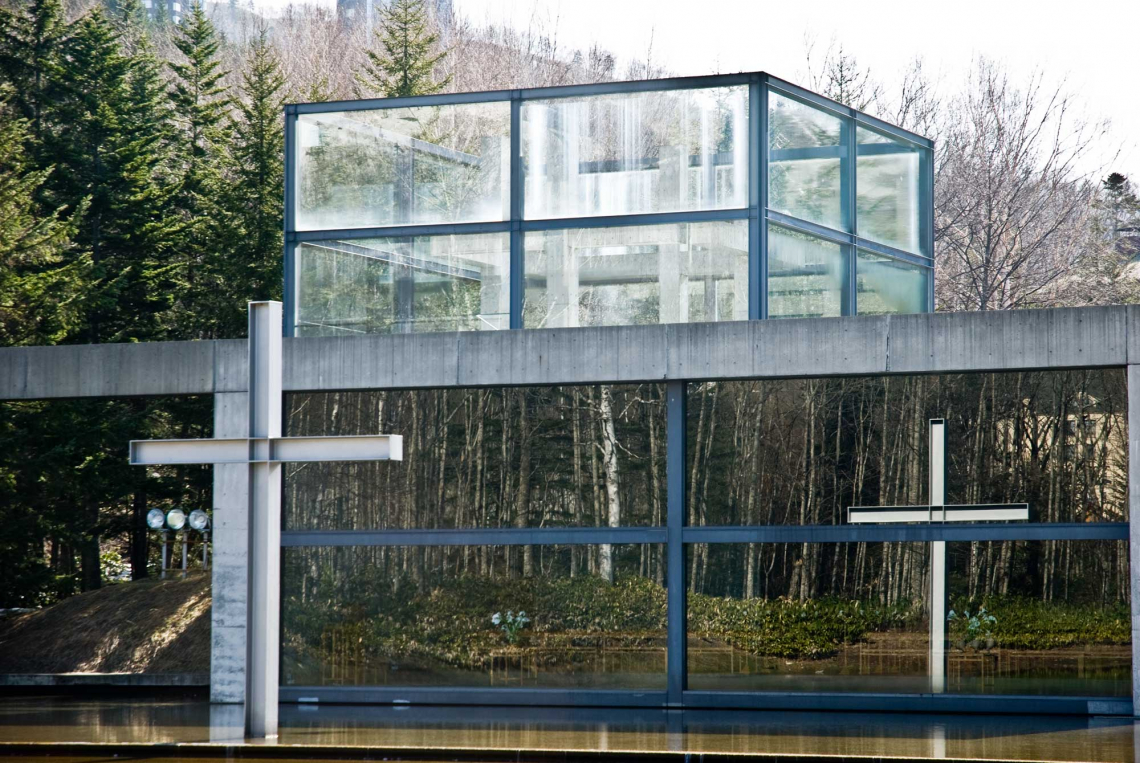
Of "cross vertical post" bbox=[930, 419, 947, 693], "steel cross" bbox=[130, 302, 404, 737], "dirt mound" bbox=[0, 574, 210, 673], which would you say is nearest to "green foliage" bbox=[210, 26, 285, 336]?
"dirt mound" bbox=[0, 574, 210, 673]

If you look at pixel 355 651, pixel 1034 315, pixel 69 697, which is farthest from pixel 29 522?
pixel 1034 315

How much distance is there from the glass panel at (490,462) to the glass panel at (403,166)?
89.2 inches

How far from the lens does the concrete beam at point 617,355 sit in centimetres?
1529

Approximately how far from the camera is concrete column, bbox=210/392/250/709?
1698 centimetres

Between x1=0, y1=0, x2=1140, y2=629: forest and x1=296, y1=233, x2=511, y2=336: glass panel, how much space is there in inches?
38.4

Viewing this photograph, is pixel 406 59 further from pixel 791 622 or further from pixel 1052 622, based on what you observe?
pixel 1052 622

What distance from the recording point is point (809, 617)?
1584 cm

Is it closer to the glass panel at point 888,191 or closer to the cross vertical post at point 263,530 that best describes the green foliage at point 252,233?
the glass panel at point 888,191

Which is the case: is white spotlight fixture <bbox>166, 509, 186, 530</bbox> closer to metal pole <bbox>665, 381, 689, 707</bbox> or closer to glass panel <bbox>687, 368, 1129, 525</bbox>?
metal pole <bbox>665, 381, 689, 707</bbox>

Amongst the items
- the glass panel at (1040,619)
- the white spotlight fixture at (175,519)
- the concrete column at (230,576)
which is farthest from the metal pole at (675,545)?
the white spotlight fixture at (175,519)

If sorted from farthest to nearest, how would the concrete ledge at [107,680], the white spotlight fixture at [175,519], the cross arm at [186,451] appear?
the white spotlight fixture at [175,519]
the concrete ledge at [107,680]
the cross arm at [186,451]

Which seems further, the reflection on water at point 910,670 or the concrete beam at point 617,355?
the concrete beam at point 617,355

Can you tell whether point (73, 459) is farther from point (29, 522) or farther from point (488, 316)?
point (488, 316)

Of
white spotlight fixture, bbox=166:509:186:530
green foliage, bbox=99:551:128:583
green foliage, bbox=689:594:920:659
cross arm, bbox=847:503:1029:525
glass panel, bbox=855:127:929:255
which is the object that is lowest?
green foliage, bbox=99:551:128:583
